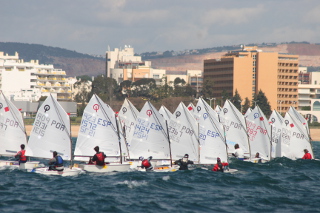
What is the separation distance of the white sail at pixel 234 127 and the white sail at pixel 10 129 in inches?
821

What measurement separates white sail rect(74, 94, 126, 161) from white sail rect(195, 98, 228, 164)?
24.0ft

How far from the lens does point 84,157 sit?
1812 inches

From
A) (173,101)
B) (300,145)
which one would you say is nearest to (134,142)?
(300,145)

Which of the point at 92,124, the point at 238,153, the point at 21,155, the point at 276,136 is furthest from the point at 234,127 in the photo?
the point at 21,155

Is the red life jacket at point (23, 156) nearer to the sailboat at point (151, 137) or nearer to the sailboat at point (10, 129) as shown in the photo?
the sailboat at point (10, 129)

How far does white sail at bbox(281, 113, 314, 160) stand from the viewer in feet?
196

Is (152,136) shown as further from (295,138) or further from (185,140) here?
(295,138)

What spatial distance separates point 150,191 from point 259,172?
553 inches

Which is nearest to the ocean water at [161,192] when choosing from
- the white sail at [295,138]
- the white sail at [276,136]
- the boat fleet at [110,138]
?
the boat fleet at [110,138]

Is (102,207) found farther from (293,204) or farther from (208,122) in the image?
(208,122)

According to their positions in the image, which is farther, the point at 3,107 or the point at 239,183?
the point at 3,107

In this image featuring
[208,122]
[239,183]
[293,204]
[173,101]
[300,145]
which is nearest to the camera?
[293,204]

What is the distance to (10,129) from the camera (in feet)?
153

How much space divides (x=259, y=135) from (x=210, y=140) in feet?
38.4
